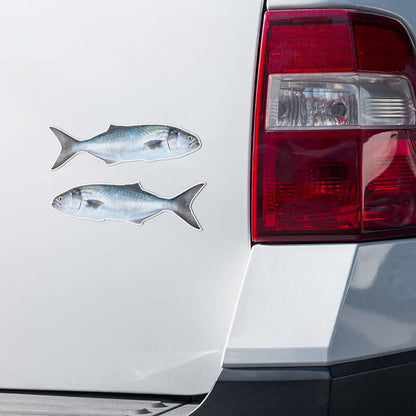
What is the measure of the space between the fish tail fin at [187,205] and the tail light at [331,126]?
133mm

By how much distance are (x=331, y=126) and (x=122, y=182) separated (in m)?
0.49

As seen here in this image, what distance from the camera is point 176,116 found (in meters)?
1.51

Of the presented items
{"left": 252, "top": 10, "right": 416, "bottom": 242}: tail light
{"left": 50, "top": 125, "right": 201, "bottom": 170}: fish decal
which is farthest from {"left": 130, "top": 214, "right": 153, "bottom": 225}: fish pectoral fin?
{"left": 252, "top": 10, "right": 416, "bottom": 242}: tail light

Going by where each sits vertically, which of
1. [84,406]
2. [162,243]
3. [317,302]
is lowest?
[84,406]

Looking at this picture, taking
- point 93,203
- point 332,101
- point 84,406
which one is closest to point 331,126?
point 332,101

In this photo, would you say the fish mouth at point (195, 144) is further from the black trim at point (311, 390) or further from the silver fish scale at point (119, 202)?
the black trim at point (311, 390)

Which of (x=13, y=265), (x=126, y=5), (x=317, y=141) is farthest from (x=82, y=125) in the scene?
(x=317, y=141)

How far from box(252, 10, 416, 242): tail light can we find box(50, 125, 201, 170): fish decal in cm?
17

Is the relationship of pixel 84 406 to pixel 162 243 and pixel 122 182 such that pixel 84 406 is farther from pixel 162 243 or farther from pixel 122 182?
pixel 122 182

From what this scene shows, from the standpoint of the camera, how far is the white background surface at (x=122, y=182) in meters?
1.50

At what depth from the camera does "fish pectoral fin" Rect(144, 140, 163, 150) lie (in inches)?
60.2

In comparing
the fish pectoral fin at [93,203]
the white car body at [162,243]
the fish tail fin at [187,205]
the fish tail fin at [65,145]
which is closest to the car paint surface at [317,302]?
the white car body at [162,243]

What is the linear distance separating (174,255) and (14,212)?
40 centimetres

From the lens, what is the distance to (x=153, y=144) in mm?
1531
